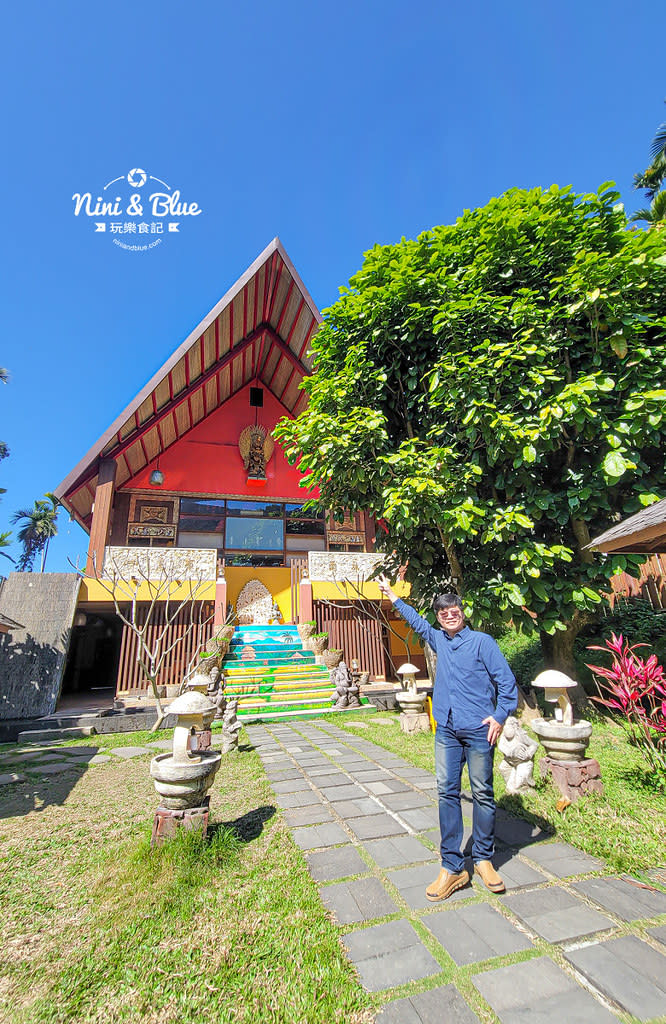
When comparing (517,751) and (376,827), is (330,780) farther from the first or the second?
(517,751)

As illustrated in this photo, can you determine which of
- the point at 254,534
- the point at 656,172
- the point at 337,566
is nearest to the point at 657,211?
the point at 656,172

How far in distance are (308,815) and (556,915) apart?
201cm

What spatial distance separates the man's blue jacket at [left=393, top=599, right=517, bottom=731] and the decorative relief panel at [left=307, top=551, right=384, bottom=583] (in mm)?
9446

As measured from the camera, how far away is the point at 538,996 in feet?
5.80

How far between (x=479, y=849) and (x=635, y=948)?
761 mm

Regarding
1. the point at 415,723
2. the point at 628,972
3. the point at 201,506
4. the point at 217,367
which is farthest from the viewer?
the point at 201,506

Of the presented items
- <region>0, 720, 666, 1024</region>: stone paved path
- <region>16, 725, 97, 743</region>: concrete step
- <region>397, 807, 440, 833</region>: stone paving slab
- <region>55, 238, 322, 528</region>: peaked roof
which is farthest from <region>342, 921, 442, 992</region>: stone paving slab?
<region>55, 238, 322, 528</region>: peaked roof

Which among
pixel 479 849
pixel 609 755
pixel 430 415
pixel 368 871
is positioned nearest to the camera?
pixel 479 849

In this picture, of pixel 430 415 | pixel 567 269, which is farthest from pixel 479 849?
pixel 567 269

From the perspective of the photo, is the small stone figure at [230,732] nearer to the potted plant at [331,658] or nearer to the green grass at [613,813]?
the green grass at [613,813]

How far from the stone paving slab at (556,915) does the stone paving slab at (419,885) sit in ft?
0.84

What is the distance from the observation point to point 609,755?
5.14 metres

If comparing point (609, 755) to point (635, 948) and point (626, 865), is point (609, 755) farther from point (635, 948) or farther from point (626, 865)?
point (635, 948)

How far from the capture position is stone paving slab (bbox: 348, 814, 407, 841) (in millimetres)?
3279
